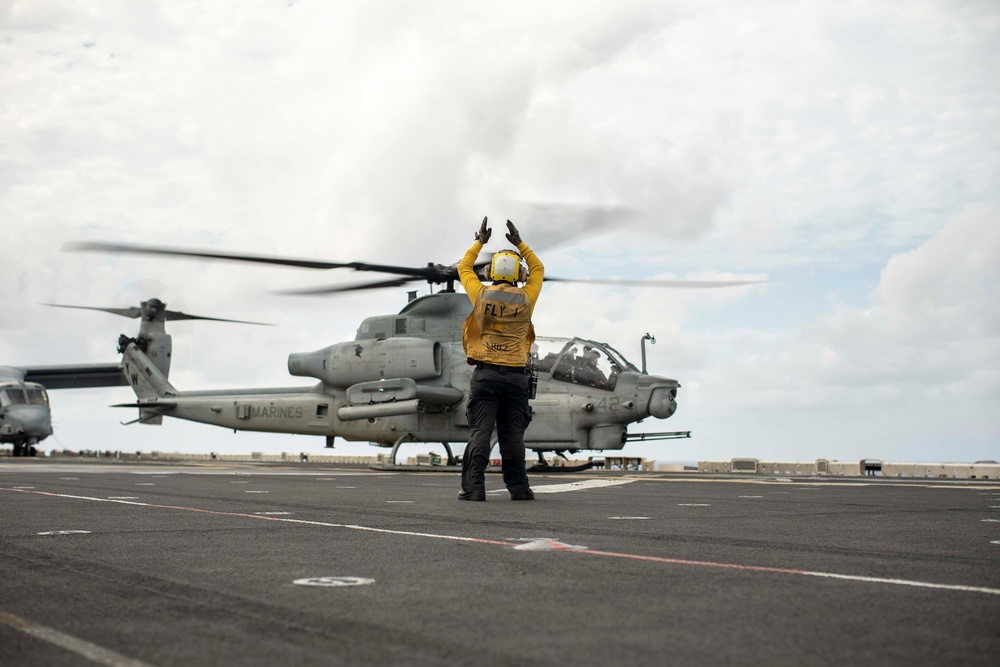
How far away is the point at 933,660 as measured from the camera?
255cm

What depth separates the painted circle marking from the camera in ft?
12.9

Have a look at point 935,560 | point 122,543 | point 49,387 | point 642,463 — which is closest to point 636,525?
point 935,560

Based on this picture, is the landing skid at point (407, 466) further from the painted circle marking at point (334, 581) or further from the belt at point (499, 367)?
the painted circle marking at point (334, 581)

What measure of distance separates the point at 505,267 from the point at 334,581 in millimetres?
6107

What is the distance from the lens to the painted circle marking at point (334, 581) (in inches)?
154

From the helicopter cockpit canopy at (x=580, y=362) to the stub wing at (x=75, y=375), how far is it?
123 ft

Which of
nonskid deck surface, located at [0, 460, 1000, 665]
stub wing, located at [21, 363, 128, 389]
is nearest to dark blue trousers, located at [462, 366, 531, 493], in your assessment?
nonskid deck surface, located at [0, 460, 1000, 665]

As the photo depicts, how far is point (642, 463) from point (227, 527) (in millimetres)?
32704

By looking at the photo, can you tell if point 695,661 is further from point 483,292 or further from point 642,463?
point 642,463

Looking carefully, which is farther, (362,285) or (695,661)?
(362,285)

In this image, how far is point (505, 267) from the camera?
980cm

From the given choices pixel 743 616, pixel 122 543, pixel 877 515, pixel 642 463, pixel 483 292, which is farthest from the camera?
pixel 642 463

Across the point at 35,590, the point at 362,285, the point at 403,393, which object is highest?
the point at 362,285

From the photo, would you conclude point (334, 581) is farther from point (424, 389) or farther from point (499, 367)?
point (424, 389)
